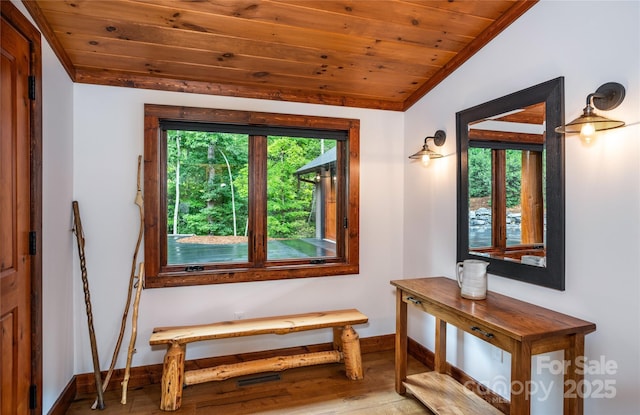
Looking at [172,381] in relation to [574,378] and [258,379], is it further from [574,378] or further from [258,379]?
[574,378]

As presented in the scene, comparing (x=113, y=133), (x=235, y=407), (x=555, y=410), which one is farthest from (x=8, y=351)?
(x=555, y=410)

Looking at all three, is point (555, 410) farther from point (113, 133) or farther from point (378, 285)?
point (113, 133)

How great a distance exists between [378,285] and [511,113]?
6.10 ft

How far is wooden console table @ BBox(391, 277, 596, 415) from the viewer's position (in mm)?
1604

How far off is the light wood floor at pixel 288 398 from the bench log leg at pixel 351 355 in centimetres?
6

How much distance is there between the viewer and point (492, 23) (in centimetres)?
231

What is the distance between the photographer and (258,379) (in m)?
2.76

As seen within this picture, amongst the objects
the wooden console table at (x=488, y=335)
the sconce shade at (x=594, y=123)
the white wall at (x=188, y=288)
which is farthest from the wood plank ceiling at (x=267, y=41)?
the wooden console table at (x=488, y=335)

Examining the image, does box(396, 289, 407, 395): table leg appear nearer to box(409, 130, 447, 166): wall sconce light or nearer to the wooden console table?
the wooden console table

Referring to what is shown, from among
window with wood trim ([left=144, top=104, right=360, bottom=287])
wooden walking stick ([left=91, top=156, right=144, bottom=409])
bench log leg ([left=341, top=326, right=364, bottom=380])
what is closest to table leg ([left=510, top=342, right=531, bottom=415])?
bench log leg ([left=341, top=326, right=364, bottom=380])

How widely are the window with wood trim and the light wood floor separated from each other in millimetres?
799

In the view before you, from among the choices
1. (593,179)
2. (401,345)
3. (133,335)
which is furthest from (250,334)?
(593,179)

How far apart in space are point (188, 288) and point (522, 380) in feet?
7.61

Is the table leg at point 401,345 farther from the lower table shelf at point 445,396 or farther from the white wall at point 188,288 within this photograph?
the white wall at point 188,288
